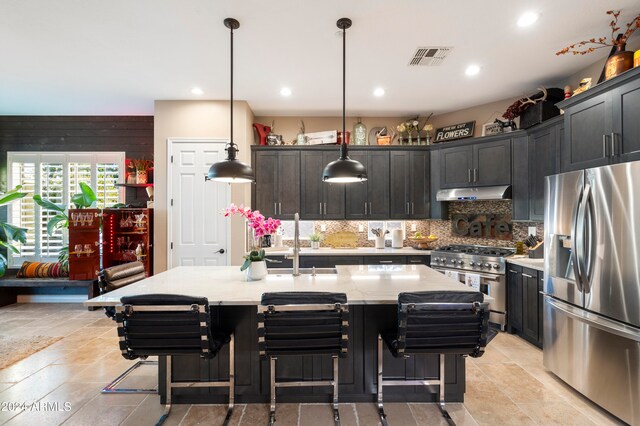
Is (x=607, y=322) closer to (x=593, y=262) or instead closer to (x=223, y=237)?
(x=593, y=262)

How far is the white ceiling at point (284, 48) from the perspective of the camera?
2488mm

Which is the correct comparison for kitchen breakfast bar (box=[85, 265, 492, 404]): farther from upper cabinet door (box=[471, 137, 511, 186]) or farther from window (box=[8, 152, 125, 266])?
window (box=[8, 152, 125, 266])

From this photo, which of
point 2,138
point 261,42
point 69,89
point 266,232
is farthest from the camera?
point 2,138

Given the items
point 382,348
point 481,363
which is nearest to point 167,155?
point 382,348

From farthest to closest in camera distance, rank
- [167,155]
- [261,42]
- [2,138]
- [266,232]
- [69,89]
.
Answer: [2,138] → [167,155] → [69,89] → [261,42] → [266,232]

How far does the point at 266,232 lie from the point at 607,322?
2.58 meters

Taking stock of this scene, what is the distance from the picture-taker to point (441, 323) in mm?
1892

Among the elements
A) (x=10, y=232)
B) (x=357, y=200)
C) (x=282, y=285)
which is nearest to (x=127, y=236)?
(x=10, y=232)

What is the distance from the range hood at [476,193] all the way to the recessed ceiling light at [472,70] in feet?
Result: 5.00

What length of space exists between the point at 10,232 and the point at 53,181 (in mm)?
1018

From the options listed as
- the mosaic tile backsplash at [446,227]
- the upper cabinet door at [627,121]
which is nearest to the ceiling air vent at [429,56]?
the upper cabinet door at [627,121]

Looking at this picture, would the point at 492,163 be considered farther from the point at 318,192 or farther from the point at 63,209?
the point at 63,209

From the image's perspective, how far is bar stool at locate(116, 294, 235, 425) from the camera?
1.83 m

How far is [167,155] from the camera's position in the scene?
4.46 meters
